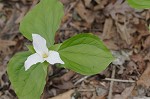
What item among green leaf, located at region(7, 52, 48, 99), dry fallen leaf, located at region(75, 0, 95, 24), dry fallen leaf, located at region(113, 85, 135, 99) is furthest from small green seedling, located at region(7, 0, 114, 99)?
dry fallen leaf, located at region(75, 0, 95, 24)

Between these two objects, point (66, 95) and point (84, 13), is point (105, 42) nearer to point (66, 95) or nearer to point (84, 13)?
point (84, 13)

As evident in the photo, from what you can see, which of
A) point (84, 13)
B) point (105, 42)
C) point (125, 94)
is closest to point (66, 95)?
point (125, 94)

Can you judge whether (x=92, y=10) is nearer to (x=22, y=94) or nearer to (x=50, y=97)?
(x=50, y=97)

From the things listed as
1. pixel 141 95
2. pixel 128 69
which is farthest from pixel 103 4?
pixel 141 95

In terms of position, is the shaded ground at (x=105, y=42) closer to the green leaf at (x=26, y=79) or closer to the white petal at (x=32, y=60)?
the green leaf at (x=26, y=79)

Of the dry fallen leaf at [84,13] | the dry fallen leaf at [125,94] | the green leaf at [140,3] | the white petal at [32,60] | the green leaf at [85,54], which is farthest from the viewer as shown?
the dry fallen leaf at [84,13]

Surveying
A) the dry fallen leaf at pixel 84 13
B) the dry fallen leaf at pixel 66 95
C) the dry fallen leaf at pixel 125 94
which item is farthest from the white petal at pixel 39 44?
the dry fallen leaf at pixel 84 13

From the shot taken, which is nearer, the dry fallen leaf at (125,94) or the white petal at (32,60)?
the white petal at (32,60)
